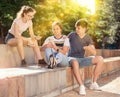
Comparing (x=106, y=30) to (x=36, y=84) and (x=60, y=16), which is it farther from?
(x=36, y=84)

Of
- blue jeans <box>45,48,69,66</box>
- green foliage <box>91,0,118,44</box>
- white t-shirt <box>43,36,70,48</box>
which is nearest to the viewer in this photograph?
blue jeans <box>45,48,69,66</box>

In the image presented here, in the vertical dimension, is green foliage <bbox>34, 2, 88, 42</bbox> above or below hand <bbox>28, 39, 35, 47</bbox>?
above

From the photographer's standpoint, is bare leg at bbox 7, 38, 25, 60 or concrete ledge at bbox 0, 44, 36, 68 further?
concrete ledge at bbox 0, 44, 36, 68

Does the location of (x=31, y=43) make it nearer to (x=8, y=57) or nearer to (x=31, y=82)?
(x=8, y=57)

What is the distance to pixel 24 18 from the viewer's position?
795 cm

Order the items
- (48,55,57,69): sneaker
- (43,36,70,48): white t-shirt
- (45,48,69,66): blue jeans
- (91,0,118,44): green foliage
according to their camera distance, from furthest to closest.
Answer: (91,0,118,44): green foliage
(43,36,70,48): white t-shirt
(45,48,69,66): blue jeans
(48,55,57,69): sneaker

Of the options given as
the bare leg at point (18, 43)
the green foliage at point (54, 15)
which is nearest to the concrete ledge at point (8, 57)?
the bare leg at point (18, 43)

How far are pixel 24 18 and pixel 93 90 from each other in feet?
7.19

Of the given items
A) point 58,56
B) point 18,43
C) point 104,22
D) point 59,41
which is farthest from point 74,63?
point 104,22

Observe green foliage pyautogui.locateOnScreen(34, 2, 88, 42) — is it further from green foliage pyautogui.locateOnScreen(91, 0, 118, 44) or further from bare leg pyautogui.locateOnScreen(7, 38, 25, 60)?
bare leg pyautogui.locateOnScreen(7, 38, 25, 60)

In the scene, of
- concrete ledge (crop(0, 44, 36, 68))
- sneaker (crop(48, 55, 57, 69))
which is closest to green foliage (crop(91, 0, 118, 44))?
concrete ledge (crop(0, 44, 36, 68))

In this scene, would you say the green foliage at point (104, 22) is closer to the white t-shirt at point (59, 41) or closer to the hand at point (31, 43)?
the hand at point (31, 43)

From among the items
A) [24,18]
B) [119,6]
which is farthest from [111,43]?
[24,18]

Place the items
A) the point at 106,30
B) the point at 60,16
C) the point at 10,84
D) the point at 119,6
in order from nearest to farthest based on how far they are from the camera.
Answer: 1. the point at 10,84
2. the point at 60,16
3. the point at 106,30
4. the point at 119,6
